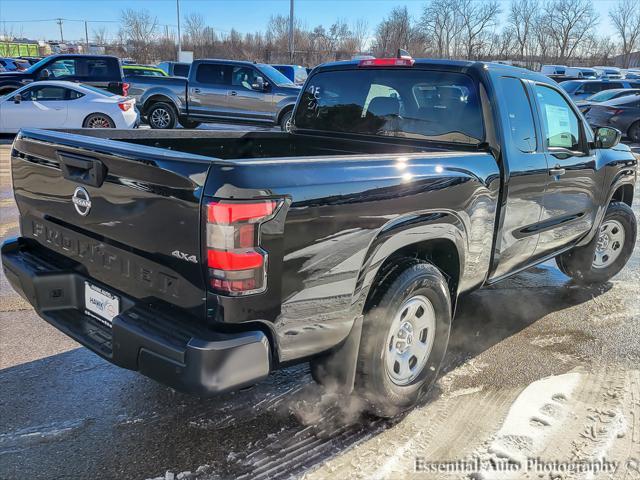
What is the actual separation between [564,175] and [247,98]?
11649mm

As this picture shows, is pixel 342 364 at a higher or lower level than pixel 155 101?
lower

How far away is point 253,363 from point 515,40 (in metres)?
78.3

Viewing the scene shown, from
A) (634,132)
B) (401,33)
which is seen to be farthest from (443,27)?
(634,132)

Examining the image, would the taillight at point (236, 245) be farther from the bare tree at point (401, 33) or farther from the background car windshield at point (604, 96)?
the bare tree at point (401, 33)

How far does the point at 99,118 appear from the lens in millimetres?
13117

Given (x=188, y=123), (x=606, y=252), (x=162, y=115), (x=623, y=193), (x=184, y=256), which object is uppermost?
(x=162, y=115)

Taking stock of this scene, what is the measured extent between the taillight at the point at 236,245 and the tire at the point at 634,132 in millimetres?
18541

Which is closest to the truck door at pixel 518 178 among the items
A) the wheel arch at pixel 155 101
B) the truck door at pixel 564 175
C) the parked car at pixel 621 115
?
the truck door at pixel 564 175

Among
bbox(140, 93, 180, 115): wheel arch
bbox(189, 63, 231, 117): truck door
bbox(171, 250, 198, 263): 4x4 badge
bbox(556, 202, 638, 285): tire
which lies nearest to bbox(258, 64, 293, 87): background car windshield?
bbox(189, 63, 231, 117): truck door

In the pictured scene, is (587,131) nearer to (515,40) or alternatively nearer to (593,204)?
(593,204)

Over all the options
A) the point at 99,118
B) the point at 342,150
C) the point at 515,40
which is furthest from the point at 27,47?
the point at 342,150

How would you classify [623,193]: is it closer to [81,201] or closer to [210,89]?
[81,201]

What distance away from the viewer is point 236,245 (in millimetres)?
2174

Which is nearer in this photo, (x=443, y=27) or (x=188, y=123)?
(x=188, y=123)
